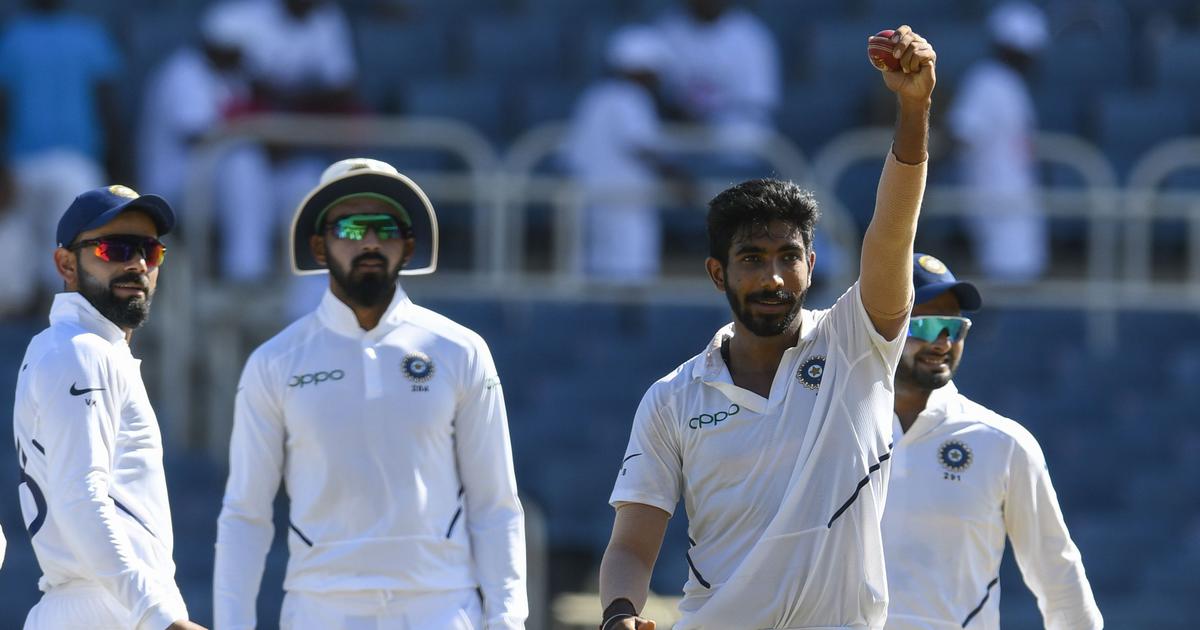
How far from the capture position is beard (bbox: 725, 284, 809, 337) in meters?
5.09

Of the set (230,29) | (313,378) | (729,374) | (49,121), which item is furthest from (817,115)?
(729,374)

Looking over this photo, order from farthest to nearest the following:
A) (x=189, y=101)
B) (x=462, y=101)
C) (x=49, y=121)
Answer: (x=462, y=101), (x=189, y=101), (x=49, y=121)

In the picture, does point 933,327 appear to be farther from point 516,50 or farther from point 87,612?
point 516,50

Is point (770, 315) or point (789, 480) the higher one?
point (770, 315)

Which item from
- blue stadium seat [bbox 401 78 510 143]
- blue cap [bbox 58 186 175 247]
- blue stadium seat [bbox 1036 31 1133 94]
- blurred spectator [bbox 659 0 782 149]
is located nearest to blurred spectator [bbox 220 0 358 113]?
blue stadium seat [bbox 401 78 510 143]

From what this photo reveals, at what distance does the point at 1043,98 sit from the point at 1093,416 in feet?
8.31

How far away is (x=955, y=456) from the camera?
19.4ft

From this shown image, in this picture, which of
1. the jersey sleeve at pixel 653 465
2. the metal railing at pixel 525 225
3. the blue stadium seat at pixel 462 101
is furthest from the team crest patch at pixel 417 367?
the blue stadium seat at pixel 462 101

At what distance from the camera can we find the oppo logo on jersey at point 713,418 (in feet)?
16.8

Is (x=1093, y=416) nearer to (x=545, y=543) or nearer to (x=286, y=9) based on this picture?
(x=545, y=543)

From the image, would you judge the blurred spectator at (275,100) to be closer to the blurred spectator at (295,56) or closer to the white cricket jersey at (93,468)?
the blurred spectator at (295,56)

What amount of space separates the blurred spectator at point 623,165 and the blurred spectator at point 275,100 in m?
1.47

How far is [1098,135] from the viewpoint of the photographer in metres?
13.5

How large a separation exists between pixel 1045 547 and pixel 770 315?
49.6 inches
